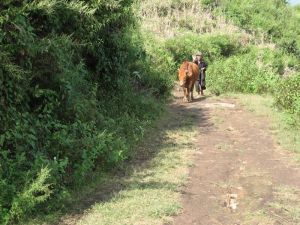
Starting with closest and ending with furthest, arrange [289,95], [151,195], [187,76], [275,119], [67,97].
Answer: [151,195]
[67,97]
[275,119]
[289,95]
[187,76]

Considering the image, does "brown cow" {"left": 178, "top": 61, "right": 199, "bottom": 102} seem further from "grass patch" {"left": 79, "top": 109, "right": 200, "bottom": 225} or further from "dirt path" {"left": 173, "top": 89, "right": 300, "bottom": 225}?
"grass patch" {"left": 79, "top": 109, "right": 200, "bottom": 225}

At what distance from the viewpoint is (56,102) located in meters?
7.44

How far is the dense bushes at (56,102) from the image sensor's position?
598 centimetres

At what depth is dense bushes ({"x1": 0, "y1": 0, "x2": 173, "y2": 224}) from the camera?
5.98m

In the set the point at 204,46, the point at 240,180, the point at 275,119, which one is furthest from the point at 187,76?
the point at 204,46

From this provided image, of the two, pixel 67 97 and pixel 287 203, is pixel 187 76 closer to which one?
pixel 67 97

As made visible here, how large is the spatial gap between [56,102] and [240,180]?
3.09m

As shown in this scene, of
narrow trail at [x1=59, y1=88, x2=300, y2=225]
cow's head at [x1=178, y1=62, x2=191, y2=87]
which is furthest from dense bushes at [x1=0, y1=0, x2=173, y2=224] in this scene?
cow's head at [x1=178, y1=62, x2=191, y2=87]

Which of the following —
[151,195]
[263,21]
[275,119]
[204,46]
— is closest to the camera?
[151,195]

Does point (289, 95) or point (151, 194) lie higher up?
point (289, 95)

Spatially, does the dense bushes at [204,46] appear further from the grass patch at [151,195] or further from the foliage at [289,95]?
the grass patch at [151,195]

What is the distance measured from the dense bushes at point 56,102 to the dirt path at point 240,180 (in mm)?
1419

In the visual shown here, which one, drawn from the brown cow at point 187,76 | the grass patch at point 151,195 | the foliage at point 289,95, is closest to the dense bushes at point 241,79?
the brown cow at point 187,76

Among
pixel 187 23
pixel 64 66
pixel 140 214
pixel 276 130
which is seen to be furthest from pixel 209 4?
pixel 140 214
